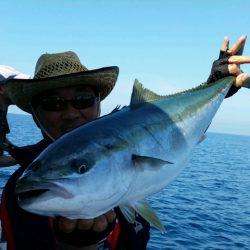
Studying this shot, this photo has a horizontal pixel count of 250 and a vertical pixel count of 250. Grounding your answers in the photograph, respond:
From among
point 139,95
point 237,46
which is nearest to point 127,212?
point 139,95

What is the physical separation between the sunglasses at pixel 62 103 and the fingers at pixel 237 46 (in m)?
1.99

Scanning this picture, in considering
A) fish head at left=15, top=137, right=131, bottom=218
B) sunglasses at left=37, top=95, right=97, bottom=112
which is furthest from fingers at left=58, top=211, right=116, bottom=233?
sunglasses at left=37, top=95, right=97, bottom=112

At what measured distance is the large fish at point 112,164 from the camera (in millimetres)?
2629

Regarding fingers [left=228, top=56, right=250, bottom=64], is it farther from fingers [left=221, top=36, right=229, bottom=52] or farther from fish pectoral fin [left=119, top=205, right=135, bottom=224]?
fish pectoral fin [left=119, top=205, right=135, bottom=224]

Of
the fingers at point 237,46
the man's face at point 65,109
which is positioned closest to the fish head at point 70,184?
the man's face at point 65,109

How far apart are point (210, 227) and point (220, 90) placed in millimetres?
12129

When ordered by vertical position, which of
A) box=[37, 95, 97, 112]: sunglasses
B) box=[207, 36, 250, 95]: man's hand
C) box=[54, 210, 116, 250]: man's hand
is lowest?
box=[54, 210, 116, 250]: man's hand

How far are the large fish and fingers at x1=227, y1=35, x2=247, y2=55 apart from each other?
5.60 feet

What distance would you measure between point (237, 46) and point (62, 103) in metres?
2.36

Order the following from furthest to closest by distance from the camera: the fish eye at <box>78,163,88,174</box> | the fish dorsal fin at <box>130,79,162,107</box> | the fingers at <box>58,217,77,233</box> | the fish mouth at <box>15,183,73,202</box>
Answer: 1. the fish dorsal fin at <box>130,79,162,107</box>
2. the fingers at <box>58,217,77,233</box>
3. the fish eye at <box>78,163,88,174</box>
4. the fish mouth at <box>15,183,73,202</box>

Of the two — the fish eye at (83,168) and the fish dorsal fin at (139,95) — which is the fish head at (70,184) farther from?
the fish dorsal fin at (139,95)

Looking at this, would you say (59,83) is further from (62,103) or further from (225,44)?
(225,44)

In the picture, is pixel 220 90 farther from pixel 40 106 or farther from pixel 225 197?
pixel 225 197

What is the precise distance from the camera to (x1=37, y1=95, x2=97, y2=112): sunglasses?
164 inches
